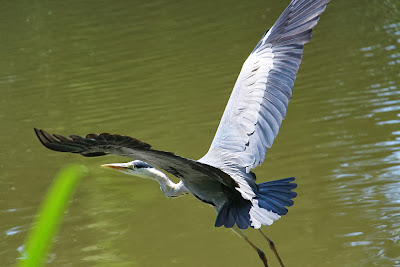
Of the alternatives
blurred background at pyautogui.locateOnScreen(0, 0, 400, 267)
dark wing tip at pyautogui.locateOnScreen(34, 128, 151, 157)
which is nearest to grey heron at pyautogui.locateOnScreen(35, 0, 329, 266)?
dark wing tip at pyautogui.locateOnScreen(34, 128, 151, 157)

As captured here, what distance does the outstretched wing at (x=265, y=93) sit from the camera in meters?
3.45

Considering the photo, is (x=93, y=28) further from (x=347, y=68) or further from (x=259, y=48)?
(x=259, y=48)

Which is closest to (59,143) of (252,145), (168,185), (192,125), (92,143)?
(92,143)

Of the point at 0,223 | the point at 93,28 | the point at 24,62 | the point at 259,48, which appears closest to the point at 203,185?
the point at 259,48

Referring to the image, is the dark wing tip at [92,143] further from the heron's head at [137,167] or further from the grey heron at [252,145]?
the heron's head at [137,167]

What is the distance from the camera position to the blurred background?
176 inches

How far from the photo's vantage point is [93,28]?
45.6 feet

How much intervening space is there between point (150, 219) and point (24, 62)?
7592 mm

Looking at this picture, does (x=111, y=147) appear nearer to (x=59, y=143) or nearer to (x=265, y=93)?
(x=59, y=143)

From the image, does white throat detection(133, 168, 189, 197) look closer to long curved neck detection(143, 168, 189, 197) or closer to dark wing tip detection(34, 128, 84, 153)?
long curved neck detection(143, 168, 189, 197)

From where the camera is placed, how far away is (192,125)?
7160mm

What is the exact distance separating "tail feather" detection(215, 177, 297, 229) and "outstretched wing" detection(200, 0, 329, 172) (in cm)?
17

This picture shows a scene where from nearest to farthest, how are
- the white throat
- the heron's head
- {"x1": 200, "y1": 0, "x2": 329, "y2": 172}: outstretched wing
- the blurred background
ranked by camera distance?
{"x1": 200, "y1": 0, "x2": 329, "y2": 172}: outstretched wing
the white throat
the heron's head
the blurred background

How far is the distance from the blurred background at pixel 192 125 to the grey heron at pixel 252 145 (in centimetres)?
76
